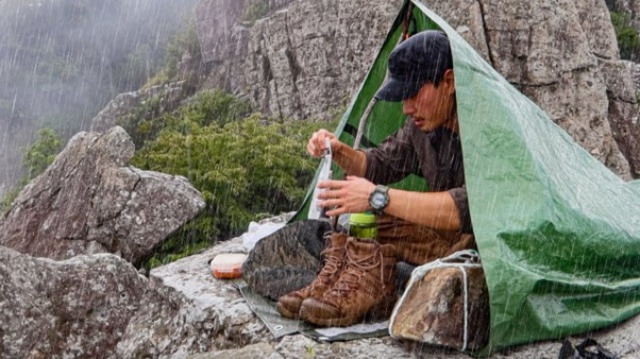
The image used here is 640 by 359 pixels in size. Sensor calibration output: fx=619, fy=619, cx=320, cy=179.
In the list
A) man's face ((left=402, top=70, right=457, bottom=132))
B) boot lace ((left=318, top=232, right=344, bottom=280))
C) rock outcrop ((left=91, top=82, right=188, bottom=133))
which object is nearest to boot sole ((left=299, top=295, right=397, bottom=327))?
boot lace ((left=318, top=232, right=344, bottom=280))

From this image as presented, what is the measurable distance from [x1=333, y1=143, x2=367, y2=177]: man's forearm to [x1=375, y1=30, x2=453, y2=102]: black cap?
0.61 m

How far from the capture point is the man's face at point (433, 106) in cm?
374

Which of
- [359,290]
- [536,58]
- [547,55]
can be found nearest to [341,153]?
[359,290]

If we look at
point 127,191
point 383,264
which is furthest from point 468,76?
point 127,191

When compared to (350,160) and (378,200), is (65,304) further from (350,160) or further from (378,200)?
(378,200)

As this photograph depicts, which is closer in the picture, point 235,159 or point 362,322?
point 362,322

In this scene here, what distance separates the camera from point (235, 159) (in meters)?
12.0

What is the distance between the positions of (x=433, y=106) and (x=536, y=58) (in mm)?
10870

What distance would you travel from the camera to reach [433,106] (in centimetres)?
379

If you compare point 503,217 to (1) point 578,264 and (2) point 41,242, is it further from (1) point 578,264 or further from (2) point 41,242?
(2) point 41,242

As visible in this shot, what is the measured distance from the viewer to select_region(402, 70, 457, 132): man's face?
374cm

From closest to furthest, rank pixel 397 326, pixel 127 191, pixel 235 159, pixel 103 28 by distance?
pixel 397 326 → pixel 127 191 → pixel 235 159 → pixel 103 28

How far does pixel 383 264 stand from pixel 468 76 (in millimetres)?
1256

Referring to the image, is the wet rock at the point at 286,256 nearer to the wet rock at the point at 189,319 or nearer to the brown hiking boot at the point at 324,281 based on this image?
the wet rock at the point at 189,319
